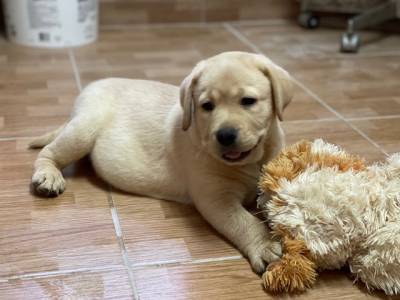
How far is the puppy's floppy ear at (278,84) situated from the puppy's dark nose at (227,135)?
0.17 meters

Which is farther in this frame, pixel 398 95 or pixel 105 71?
pixel 105 71

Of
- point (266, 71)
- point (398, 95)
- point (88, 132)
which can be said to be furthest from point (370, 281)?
point (398, 95)

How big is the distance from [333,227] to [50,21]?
91.9 inches

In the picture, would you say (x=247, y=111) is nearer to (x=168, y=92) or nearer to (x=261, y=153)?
(x=261, y=153)

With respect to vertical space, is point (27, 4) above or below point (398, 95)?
above

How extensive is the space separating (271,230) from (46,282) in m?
0.56

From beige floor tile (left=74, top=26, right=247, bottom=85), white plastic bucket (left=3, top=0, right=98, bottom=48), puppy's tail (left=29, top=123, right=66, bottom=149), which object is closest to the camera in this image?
puppy's tail (left=29, top=123, right=66, bottom=149)

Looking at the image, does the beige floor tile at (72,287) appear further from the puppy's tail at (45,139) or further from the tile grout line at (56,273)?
the puppy's tail at (45,139)

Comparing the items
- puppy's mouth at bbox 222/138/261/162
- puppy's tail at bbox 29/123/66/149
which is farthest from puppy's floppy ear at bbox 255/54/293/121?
puppy's tail at bbox 29/123/66/149

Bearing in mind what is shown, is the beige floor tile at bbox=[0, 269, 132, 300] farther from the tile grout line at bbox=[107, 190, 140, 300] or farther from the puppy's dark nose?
the puppy's dark nose

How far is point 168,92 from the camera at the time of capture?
1.85 metres

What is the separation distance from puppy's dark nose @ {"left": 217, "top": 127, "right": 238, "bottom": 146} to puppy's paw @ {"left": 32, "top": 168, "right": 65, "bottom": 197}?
58 centimetres

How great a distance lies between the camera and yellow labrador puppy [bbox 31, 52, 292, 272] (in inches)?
57.2

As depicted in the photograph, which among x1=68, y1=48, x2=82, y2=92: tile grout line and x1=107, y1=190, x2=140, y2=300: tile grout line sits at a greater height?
x1=107, y1=190, x2=140, y2=300: tile grout line
